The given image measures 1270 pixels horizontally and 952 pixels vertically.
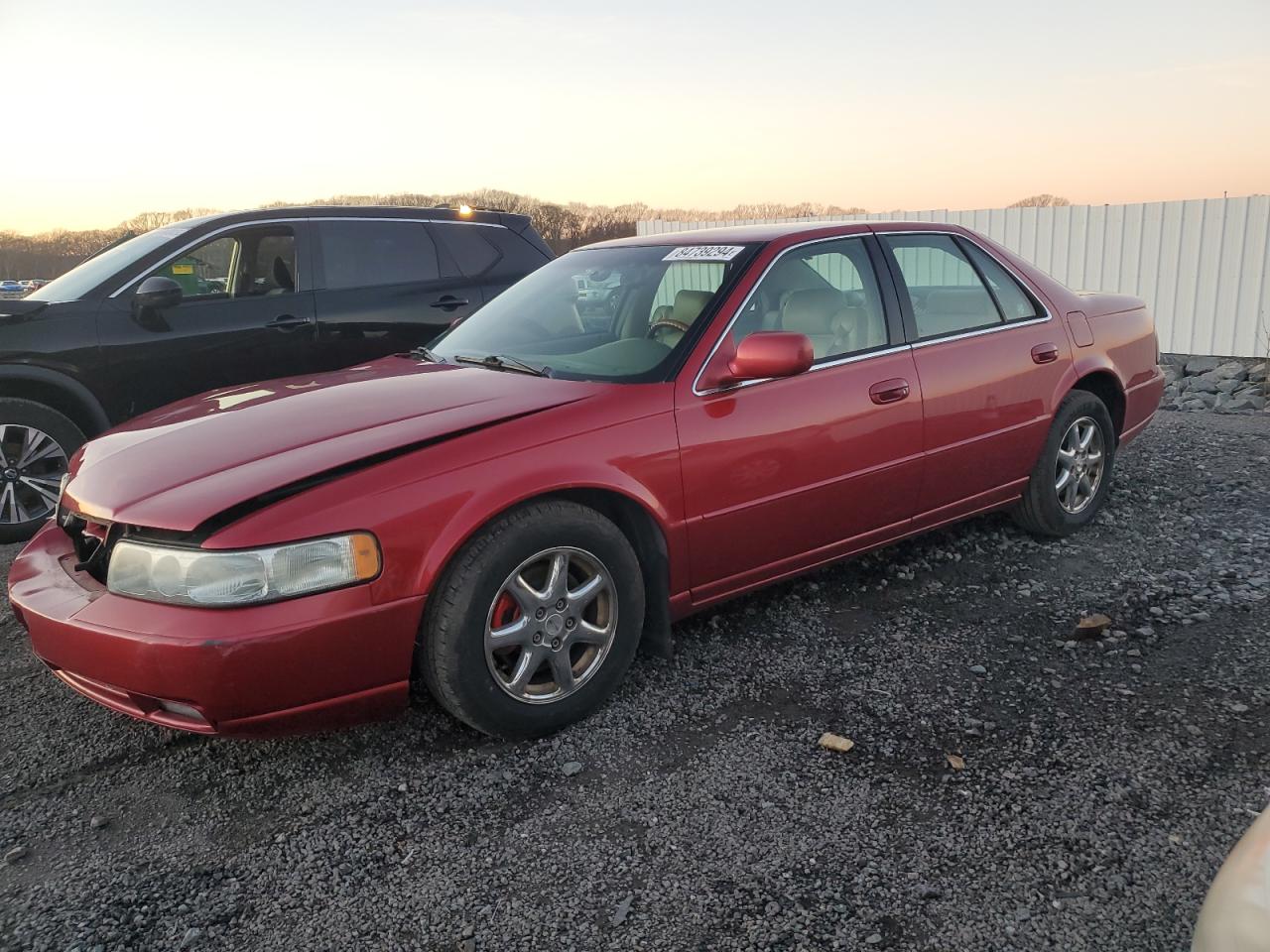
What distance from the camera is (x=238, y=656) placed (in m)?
2.56

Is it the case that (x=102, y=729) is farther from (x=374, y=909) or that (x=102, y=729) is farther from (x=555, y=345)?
(x=555, y=345)

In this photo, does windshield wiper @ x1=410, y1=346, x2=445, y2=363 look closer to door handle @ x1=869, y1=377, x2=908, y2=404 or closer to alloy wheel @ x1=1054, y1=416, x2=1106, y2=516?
door handle @ x1=869, y1=377, x2=908, y2=404

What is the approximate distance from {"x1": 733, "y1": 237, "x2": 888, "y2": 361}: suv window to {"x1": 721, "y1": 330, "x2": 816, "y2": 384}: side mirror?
0.31 m

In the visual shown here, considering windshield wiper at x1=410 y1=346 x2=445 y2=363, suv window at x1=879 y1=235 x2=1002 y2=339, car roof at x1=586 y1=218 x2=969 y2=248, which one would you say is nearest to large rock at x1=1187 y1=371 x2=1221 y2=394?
suv window at x1=879 y1=235 x2=1002 y2=339

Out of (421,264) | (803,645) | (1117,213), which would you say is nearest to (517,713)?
(803,645)

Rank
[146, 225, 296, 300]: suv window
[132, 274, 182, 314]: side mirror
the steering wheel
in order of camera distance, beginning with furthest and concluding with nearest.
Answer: [146, 225, 296, 300]: suv window → [132, 274, 182, 314]: side mirror → the steering wheel

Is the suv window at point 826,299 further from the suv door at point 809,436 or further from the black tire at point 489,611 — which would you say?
the black tire at point 489,611

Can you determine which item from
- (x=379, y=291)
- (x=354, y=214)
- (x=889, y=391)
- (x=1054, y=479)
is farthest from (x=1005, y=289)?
(x=354, y=214)

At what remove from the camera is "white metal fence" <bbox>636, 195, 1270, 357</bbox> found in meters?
13.7

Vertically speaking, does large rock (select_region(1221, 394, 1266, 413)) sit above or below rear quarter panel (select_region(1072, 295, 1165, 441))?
below

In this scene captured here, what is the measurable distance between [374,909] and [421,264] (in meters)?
5.00

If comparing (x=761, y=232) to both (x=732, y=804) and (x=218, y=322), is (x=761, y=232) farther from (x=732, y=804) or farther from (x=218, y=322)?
(x=218, y=322)

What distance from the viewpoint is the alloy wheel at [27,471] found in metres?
5.46

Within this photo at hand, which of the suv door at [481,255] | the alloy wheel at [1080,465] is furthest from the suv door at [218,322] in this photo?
the alloy wheel at [1080,465]
